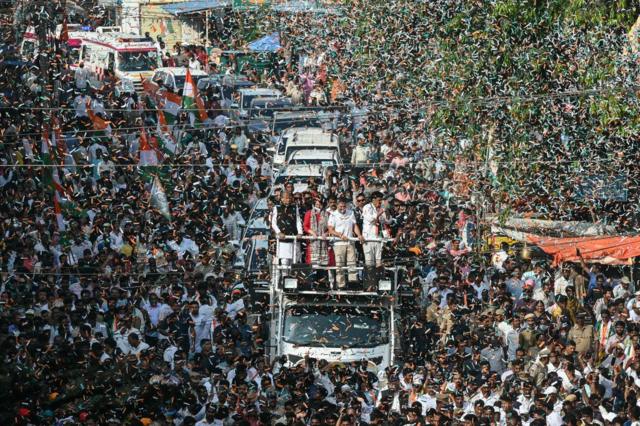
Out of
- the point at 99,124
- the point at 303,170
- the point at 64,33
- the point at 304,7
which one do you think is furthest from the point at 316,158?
the point at 304,7

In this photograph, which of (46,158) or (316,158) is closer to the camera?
(46,158)

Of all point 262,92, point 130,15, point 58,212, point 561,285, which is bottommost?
point 561,285

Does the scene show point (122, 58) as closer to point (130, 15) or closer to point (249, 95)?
point (249, 95)

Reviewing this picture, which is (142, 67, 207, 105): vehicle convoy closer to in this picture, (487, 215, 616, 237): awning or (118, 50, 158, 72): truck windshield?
(118, 50, 158, 72): truck windshield

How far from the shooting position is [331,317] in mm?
16156

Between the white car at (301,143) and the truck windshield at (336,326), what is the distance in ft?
22.1

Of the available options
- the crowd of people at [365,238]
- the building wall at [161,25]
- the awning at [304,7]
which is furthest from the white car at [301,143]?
the building wall at [161,25]

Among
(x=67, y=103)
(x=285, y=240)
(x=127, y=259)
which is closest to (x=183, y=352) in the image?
(x=285, y=240)

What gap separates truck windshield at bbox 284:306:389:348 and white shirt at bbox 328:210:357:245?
32.9 inches

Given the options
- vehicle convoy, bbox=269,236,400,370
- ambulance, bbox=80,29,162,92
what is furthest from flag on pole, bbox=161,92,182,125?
vehicle convoy, bbox=269,236,400,370

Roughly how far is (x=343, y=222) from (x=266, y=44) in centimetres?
1735

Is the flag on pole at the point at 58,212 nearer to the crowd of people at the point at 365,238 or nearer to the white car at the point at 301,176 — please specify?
the crowd of people at the point at 365,238

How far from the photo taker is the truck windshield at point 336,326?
16.0 meters

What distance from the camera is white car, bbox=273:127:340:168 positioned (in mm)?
23203
